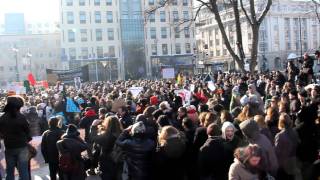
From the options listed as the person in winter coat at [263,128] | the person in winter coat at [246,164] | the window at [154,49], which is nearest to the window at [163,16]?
the window at [154,49]

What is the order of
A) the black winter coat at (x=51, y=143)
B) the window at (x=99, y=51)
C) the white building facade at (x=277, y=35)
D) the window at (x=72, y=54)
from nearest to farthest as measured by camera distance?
the black winter coat at (x=51, y=143) < the window at (x=72, y=54) < the window at (x=99, y=51) < the white building facade at (x=277, y=35)

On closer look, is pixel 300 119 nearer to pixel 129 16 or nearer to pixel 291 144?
pixel 291 144

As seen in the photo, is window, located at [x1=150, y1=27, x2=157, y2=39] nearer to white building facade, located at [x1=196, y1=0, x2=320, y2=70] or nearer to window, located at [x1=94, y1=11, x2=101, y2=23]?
window, located at [x1=94, y1=11, x2=101, y2=23]

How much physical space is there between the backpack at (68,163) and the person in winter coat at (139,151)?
3.23ft

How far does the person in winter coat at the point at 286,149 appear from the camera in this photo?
7.15 meters

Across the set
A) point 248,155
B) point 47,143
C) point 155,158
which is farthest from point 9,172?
point 248,155

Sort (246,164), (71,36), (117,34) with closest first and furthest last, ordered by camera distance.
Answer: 1. (246,164)
2. (71,36)
3. (117,34)

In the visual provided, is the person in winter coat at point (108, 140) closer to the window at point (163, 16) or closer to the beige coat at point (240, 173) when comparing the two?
the beige coat at point (240, 173)

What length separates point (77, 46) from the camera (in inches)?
2963

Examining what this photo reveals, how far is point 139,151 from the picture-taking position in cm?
729

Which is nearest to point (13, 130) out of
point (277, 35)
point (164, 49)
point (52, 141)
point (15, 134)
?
point (15, 134)

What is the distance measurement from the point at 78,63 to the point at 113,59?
19.3ft

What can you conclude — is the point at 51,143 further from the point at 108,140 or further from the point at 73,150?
the point at 108,140

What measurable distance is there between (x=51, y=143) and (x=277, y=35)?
95.4 metres
